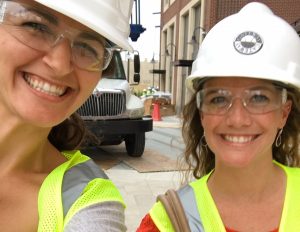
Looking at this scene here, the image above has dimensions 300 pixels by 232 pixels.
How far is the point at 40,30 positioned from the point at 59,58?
0.10 m

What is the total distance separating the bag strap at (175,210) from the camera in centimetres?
176

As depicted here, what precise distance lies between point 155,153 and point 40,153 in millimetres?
7700

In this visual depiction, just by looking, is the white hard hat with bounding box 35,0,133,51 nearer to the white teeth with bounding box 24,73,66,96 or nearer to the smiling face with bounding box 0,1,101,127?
the smiling face with bounding box 0,1,101,127

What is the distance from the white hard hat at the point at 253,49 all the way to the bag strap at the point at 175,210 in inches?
22.4

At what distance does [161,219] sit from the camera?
1829 millimetres

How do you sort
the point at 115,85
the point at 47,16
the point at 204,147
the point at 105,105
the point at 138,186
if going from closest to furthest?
the point at 47,16 < the point at 204,147 < the point at 138,186 < the point at 105,105 < the point at 115,85

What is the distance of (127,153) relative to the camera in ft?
29.3

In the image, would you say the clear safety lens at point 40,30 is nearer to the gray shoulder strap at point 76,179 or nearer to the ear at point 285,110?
the gray shoulder strap at point 76,179

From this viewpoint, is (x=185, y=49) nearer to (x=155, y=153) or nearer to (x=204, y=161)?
(x=155, y=153)

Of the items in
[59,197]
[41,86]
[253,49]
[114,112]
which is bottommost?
[114,112]

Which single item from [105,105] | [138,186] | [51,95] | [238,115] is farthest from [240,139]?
[105,105]

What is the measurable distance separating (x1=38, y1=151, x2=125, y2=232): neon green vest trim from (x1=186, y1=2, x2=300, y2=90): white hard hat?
747mm

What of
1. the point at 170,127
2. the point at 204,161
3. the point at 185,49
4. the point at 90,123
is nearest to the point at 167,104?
the point at 185,49

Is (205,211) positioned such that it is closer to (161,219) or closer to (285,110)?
(161,219)
